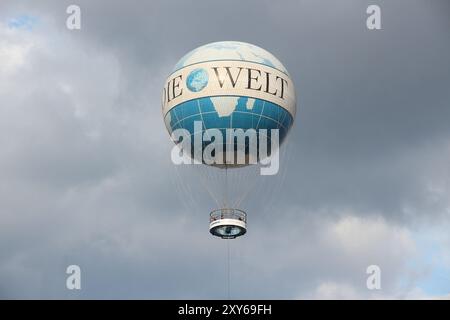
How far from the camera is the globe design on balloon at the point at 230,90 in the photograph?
62.1 metres

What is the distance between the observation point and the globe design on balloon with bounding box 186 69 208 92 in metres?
62.5

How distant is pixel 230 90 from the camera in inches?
2440

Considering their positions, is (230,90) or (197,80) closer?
(230,90)

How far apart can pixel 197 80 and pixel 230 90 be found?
2.50m

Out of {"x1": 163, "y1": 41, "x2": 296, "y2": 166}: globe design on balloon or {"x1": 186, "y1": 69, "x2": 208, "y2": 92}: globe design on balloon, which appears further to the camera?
{"x1": 186, "y1": 69, "x2": 208, "y2": 92}: globe design on balloon

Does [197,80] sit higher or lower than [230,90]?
higher

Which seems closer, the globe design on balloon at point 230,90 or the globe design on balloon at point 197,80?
the globe design on balloon at point 230,90

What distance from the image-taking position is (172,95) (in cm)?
6431

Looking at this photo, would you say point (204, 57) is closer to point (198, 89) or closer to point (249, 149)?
point (198, 89)

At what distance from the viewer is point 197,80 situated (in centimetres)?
6269

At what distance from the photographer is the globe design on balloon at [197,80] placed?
62.5 m
